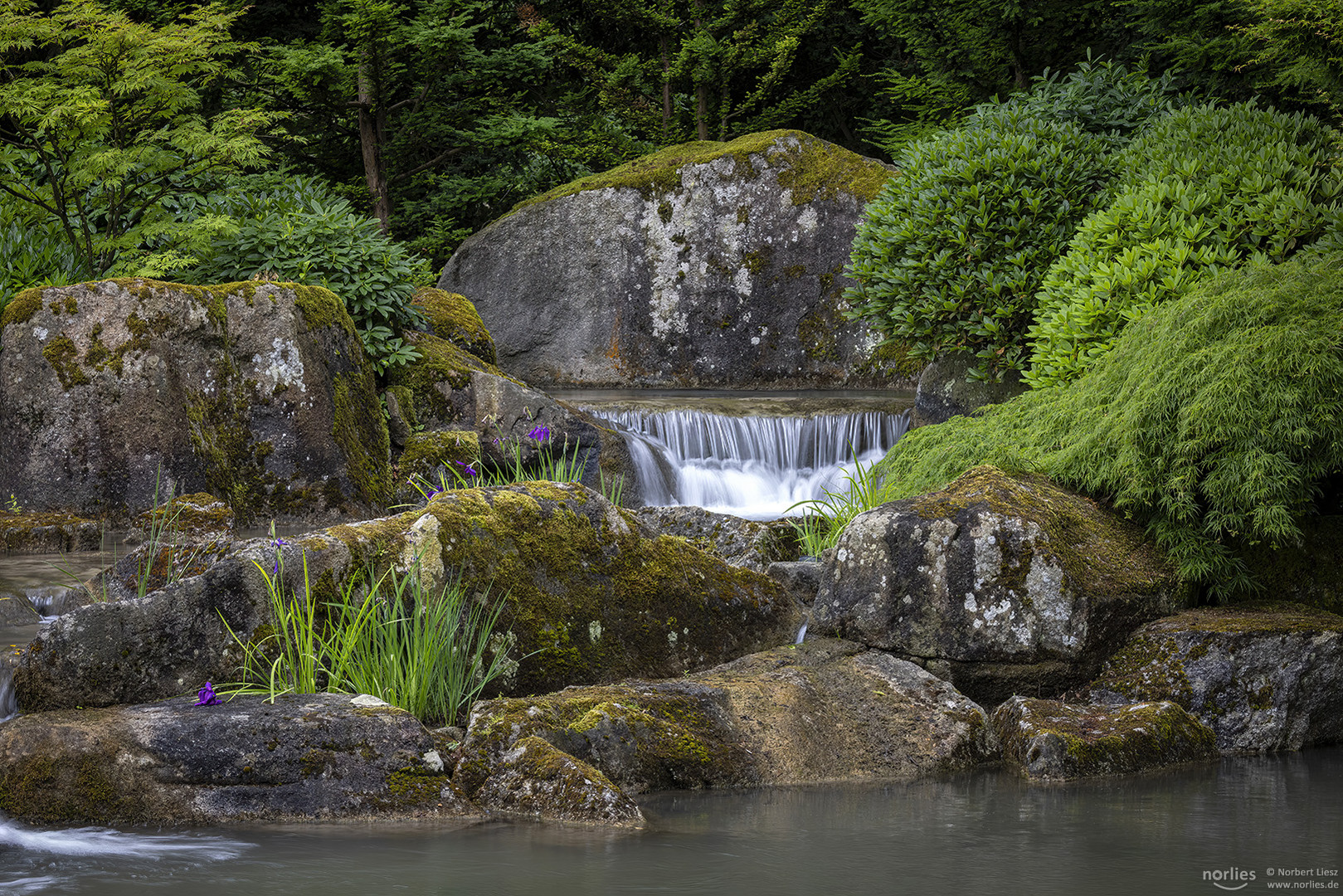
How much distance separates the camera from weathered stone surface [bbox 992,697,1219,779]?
173 inches

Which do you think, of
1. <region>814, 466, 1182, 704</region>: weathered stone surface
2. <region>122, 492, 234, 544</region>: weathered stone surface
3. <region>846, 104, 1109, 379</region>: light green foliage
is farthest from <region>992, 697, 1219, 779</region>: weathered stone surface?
<region>122, 492, 234, 544</region>: weathered stone surface

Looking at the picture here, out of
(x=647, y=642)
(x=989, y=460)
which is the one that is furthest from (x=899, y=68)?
(x=647, y=642)

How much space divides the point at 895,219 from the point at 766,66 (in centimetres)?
1067

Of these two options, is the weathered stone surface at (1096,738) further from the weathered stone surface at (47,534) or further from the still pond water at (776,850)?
the weathered stone surface at (47,534)

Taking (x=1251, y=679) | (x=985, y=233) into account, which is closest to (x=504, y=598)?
(x=1251, y=679)

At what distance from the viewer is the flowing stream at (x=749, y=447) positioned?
9.81 m

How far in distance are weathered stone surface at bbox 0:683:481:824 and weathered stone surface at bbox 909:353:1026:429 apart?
19.4 ft

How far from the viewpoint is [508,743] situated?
160 inches

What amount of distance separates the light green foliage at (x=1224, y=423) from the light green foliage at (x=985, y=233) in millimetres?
2512

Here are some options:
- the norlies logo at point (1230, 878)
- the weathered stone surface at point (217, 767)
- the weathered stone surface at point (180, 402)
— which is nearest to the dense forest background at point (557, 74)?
the weathered stone surface at point (180, 402)

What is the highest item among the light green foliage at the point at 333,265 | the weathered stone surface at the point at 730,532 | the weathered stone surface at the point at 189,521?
the light green foliage at the point at 333,265

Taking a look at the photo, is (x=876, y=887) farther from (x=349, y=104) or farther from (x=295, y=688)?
(x=349, y=104)

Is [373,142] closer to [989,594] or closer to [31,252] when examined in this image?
[31,252]

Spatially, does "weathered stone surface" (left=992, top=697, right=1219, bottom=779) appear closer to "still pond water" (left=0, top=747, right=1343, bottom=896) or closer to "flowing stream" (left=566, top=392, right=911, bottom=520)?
"still pond water" (left=0, top=747, right=1343, bottom=896)
